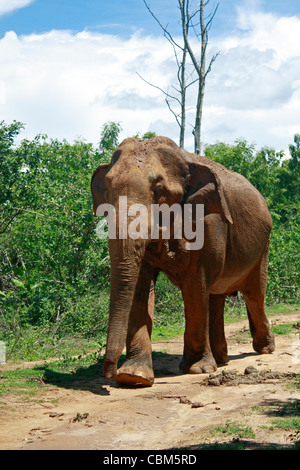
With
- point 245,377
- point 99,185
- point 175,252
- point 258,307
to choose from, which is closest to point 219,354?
point 258,307

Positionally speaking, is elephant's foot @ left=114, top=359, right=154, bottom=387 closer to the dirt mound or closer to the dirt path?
the dirt path

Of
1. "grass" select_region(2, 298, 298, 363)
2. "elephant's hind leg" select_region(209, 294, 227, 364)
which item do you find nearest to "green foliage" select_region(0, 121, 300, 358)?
"grass" select_region(2, 298, 298, 363)

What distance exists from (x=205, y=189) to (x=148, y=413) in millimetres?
2779

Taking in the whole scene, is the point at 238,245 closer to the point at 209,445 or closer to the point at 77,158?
the point at 209,445

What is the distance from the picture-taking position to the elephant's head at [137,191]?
620 cm

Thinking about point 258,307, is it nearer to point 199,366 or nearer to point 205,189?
point 199,366

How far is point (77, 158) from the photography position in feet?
62.1

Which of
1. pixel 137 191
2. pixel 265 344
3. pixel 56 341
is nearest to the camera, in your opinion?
pixel 137 191

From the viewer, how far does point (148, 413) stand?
5723 millimetres

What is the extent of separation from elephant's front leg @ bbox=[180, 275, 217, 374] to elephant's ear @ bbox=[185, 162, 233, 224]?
88 cm

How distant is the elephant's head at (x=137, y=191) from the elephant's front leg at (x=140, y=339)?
872 millimetres

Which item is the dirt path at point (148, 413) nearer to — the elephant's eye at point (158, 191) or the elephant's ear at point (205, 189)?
the elephant's ear at point (205, 189)

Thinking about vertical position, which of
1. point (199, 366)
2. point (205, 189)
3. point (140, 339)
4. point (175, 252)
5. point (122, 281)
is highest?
point (205, 189)

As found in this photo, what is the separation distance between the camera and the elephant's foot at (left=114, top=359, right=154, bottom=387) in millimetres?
6891
